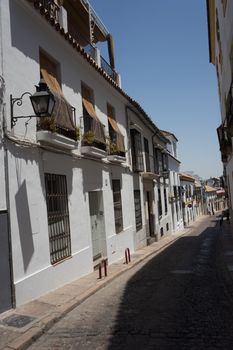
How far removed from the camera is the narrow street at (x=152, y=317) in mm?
5219

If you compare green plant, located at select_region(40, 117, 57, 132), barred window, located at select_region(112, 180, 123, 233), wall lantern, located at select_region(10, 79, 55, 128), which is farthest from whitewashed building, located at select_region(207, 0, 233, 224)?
wall lantern, located at select_region(10, 79, 55, 128)

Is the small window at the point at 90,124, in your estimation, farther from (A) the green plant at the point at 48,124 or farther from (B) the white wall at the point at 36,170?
(A) the green plant at the point at 48,124

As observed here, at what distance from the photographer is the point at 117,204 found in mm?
14211

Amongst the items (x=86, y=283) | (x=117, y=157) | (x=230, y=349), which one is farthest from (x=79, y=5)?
(x=230, y=349)

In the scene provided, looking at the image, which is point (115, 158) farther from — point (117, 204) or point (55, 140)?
point (55, 140)

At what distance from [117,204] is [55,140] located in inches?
247

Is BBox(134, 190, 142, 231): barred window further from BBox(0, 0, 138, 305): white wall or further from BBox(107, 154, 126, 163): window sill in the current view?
BBox(0, 0, 138, 305): white wall

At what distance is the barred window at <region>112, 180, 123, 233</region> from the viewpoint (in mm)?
13984

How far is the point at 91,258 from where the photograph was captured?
420 inches

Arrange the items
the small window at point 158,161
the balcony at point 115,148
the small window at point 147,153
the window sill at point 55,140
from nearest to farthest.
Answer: the window sill at point 55,140
the balcony at point 115,148
the small window at point 147,153
the small window at point 158,161

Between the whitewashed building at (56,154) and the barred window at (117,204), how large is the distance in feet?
0.12

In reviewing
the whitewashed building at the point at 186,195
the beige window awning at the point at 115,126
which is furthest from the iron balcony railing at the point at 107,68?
the whitewashed building at the point at 186,195

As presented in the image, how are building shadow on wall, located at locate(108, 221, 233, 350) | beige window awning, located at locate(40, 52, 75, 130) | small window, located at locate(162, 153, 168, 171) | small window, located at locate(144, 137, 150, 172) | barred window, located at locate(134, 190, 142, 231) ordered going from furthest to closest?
small window, located at locate(162, 153, 168, 171) < small window, located at locate(144, 137, 150, 172) < barred window, located at locate(134, 190, 142, 231) < beige window awning, located at locate(40, 52, 75, 130) < building shadow on wall, located at locate(108, 221, 233, 350)

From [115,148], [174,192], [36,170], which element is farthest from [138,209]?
[174,192]
